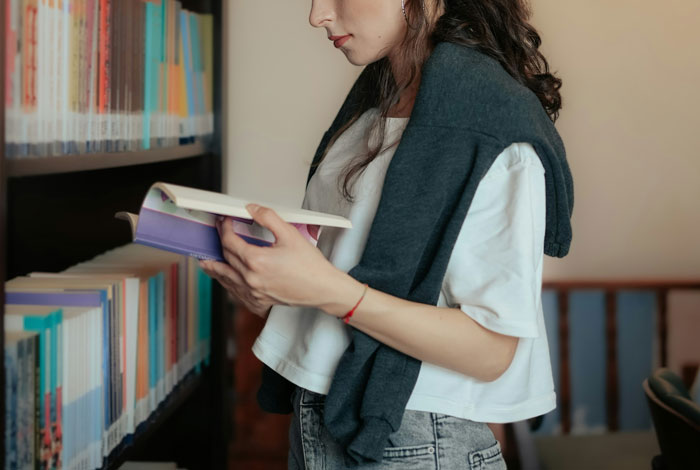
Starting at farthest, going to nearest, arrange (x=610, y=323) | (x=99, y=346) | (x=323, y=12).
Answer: (x=610, y=323)
(x=99, y=346)
(x=323, y=12)

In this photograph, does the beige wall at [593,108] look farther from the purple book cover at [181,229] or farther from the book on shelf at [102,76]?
the purple book cover at [181,229]

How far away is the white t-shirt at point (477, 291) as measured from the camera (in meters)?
1.07

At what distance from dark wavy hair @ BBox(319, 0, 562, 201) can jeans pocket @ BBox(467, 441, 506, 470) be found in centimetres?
40

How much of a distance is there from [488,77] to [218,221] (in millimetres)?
401

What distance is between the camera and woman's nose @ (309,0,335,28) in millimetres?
1240

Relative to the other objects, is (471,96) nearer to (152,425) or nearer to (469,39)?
(469,39)

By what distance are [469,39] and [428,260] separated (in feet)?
1.06

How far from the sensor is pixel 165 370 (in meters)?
1.77

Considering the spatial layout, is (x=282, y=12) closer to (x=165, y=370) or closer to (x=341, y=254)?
(x=165, y=370)

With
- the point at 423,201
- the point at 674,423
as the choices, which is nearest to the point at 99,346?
the point at 423,201

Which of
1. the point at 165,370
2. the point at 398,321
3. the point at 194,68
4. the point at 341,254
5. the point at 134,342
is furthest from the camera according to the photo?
the point at 194,68

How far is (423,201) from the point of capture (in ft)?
3.61

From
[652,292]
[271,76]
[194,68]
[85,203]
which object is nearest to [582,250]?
[652,292]

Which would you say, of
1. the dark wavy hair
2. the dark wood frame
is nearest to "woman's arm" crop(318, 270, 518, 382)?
the dark wavy hair
